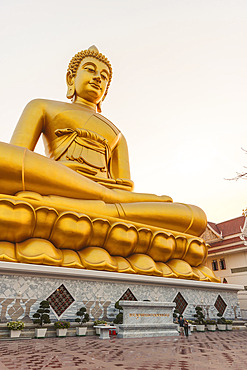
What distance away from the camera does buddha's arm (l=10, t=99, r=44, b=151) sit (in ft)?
29.0

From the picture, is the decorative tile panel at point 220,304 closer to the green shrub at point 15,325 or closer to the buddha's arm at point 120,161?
the buddha's arm at point 120,161

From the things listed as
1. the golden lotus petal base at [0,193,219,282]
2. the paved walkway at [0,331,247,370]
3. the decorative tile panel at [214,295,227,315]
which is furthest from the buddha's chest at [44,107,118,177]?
the paved walkway at [0,331,247,370]

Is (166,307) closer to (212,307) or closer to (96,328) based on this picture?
(96,328)

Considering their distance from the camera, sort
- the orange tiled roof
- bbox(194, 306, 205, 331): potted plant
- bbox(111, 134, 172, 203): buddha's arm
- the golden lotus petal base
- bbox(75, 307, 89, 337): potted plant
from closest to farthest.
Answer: bbox(75, 307, 89, 337): potted plant
the golden lotus petal base
bbox(194, 306, 205, 331): potted plant
bbox(111, 134, 172, 203): buddha's arm
the orange tiled roof

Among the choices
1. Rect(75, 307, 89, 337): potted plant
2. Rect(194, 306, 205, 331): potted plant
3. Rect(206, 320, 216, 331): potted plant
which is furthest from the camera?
Rect(206, 320, 216, 331): potted plant

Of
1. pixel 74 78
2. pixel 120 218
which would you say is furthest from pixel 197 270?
pixel 74 78

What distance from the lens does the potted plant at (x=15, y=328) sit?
5.20 meters

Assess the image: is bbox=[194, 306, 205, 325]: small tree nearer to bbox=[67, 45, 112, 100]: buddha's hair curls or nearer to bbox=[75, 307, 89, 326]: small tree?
bbox=[75, 307, 89, 326]: small tree

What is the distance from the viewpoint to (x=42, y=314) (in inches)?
223

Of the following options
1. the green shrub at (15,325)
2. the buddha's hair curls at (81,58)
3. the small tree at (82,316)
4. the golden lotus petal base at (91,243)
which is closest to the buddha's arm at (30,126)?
the buddha's hair curls at (81,58)

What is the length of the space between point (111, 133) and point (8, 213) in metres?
5.22

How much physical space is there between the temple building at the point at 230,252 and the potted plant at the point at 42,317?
29.6ft

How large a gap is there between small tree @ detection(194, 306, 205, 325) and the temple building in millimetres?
5285

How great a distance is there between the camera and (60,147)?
9547mm
